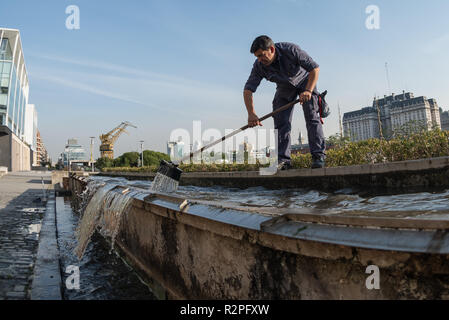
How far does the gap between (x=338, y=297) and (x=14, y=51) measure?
5947cm

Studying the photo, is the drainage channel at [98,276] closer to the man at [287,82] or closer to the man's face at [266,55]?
the man at [287,82]

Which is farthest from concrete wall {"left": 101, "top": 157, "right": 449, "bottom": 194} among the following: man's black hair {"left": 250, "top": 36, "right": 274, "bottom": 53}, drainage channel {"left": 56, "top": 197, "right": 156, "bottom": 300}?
drainage channel {"left": 56, "top": 197, "right": 156, "bottom": 300}

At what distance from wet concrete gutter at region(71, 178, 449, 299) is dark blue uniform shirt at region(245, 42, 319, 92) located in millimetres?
2782

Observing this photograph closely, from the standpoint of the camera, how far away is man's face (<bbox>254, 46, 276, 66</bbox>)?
12.6ft

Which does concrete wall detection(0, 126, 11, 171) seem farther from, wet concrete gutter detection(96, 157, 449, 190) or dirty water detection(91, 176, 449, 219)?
dirty water detection(91, 176, 449, 219)

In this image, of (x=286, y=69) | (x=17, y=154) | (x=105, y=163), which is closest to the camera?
(x=286, y=69)

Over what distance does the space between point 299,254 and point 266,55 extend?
323 cm

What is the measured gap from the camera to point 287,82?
4.21 m

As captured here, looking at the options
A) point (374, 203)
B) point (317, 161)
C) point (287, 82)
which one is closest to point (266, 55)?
point (287, 82)

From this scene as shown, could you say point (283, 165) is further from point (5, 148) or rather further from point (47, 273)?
point (5, 148)

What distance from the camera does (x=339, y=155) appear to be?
231 inches

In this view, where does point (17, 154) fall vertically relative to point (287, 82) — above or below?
above
